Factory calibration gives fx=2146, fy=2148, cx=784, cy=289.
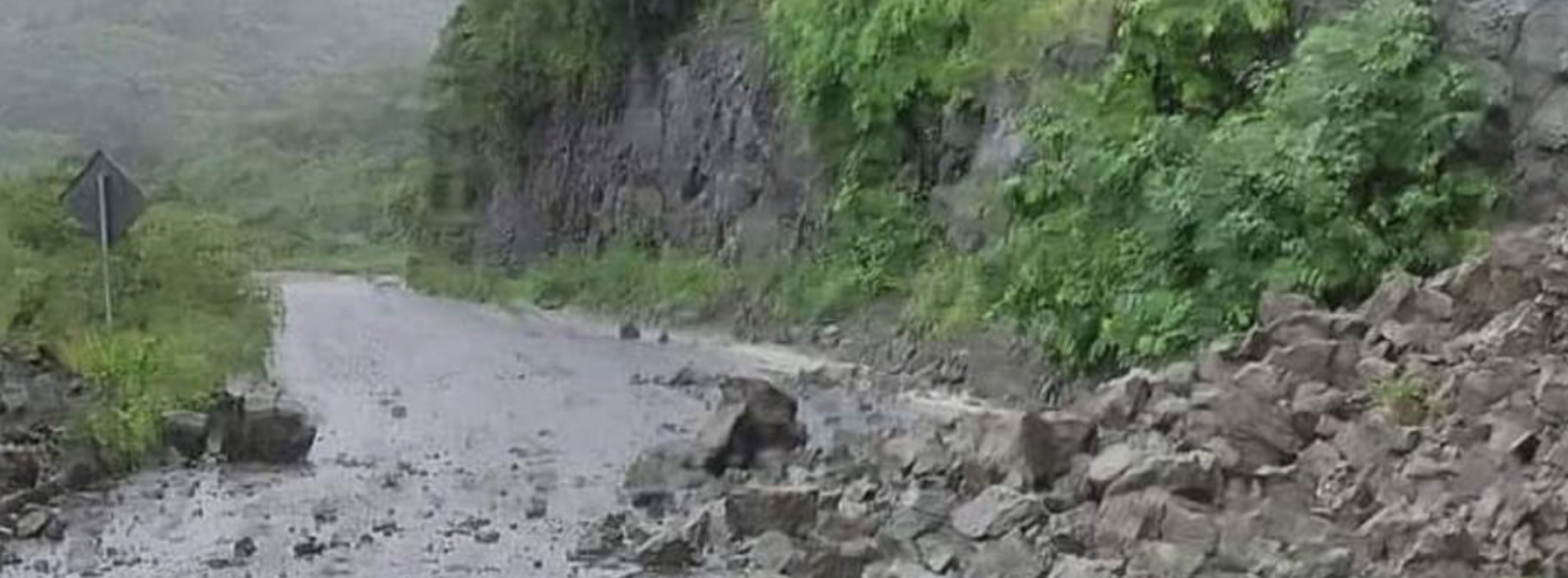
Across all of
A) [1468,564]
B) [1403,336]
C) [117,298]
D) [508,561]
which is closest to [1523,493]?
[1468,564]

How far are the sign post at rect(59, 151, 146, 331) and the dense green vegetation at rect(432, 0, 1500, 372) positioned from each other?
7863 mm

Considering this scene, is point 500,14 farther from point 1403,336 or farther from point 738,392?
point 1403,336

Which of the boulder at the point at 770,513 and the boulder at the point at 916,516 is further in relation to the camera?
the boulder at the point at 770,513

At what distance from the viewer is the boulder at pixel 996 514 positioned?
1127cm

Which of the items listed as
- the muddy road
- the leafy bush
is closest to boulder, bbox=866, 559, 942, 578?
the muddy road

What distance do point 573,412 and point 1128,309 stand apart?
5.82 metres

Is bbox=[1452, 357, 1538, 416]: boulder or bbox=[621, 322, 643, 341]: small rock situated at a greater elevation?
bbox=[1452, 357, 1538, 416]: boulder

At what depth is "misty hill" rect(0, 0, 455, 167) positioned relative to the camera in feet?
111

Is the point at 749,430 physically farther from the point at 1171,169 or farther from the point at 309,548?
the point at 1171,169

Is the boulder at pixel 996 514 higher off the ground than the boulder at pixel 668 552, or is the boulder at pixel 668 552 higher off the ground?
the boulder at pixel 996 514

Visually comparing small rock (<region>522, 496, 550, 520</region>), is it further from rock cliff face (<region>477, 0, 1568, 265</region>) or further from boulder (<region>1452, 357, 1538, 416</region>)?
rock cliff face (<region>477, 0, 1568, 265</region>)

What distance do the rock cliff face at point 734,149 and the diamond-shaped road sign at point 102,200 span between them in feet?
32.1

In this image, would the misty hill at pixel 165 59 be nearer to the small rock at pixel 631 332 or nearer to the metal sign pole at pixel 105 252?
the metal sign pole at pixel 105 252

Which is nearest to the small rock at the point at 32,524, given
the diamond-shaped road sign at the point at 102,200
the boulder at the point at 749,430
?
the diamond-shaped road sign at the point at 102,200
